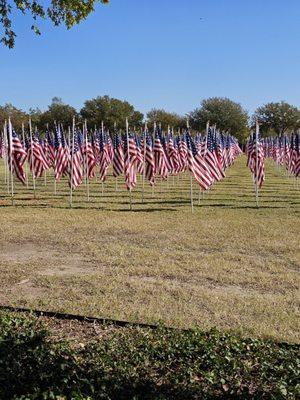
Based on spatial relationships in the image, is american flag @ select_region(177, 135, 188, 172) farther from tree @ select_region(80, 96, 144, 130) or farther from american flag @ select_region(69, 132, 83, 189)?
tree @ select_region(80, 96, 144, 130)

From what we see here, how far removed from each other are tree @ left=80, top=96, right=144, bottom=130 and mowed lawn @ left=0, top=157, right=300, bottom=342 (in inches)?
2610

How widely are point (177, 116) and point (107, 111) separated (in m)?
15.7

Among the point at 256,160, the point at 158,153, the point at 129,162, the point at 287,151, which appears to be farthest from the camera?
the point at 287,151

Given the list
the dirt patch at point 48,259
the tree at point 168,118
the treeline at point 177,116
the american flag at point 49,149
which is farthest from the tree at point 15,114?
the dirt patch at point 48,259

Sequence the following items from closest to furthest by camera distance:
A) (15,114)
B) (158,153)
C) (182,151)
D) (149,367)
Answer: (149,367)
(158,153)
(182,151)
(15,114)

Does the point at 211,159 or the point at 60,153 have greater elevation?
the point at 60,153

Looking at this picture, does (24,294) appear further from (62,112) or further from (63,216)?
(62,112)

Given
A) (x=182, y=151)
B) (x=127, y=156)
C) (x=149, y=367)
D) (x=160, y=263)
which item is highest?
(x=182, y=151)

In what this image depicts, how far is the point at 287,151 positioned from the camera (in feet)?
115

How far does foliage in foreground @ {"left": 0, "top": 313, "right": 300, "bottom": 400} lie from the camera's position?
5.00 m

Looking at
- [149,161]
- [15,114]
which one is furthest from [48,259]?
[15,114]

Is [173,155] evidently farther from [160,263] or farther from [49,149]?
[160,263]

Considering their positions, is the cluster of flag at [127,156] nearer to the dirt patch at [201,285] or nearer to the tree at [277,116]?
the dirt patch at [201,285]

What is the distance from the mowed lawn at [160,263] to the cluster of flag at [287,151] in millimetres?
4284
